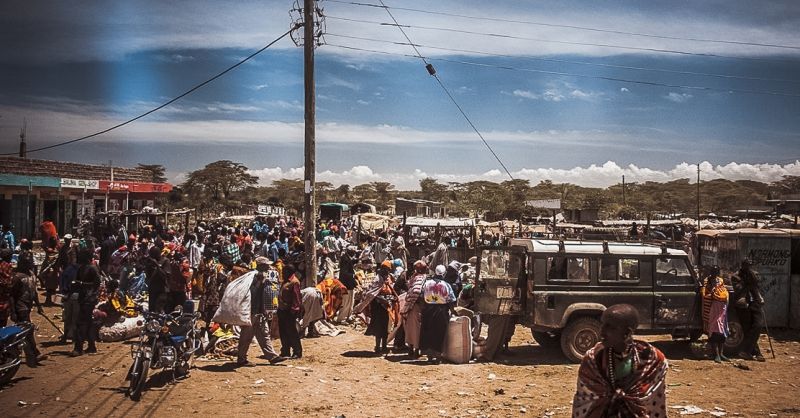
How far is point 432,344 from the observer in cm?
977

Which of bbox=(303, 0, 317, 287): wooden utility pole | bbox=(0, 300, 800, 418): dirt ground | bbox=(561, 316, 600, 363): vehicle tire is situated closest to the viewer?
bbox=(0, 300, 800, 418): dirt ground

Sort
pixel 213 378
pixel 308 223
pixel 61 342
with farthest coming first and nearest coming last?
pixel 308 223 → pixel 61 342 → pixel 213 378

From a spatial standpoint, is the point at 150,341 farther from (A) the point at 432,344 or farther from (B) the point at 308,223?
(B) the point at 308,223

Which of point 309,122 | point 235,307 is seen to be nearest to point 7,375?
point 235,307

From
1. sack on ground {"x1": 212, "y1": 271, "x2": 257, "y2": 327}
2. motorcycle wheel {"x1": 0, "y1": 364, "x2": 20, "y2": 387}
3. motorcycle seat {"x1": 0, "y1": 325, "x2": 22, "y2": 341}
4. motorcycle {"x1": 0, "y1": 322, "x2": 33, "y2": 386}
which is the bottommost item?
motorcycle wheel {"x1": 0, "y1": 364, "x2": 20, "y2": 387}

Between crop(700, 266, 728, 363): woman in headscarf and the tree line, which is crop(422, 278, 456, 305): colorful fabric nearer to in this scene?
crop(700, 266, 728, 363): woman in headscarf

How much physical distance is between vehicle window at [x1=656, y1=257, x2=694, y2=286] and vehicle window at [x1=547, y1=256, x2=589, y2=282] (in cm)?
132

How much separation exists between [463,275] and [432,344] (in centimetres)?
585

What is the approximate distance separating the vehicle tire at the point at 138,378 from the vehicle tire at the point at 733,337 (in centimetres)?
951

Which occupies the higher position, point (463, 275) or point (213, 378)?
point (463, 275)

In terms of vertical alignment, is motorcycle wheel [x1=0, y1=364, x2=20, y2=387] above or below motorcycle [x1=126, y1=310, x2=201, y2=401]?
below

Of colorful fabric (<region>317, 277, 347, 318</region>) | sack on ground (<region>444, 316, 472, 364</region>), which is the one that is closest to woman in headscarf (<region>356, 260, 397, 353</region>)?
sack on ground (<region>444, 316, 472, 364</region>)

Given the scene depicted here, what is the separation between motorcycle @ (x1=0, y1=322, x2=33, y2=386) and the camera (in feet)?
25.9

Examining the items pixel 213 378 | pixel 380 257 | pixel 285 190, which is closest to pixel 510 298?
pixel 213 378
